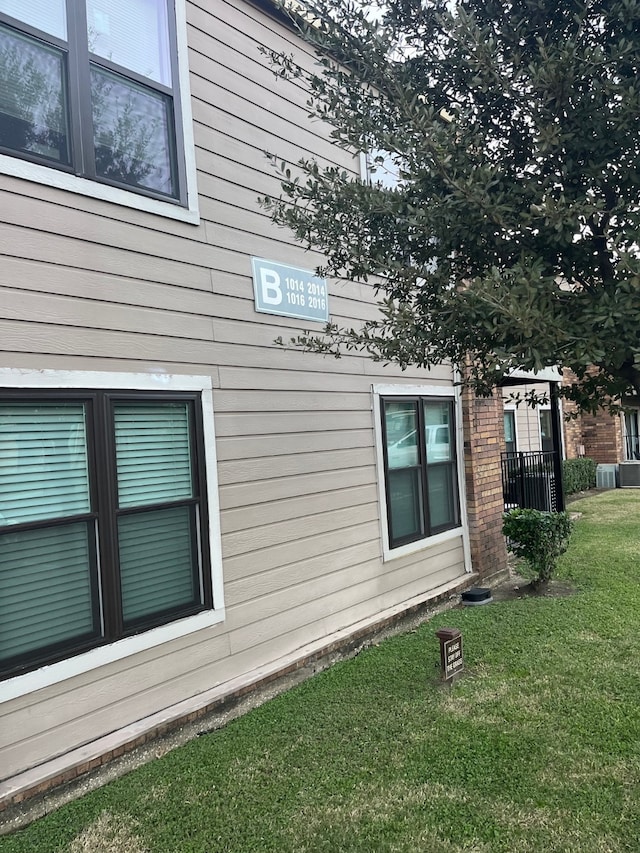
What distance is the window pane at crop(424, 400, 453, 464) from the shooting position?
23.5 feet

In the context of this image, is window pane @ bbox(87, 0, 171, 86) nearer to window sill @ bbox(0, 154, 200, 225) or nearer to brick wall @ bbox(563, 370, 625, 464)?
window sill @ bbox(0, 154, 200, 225)

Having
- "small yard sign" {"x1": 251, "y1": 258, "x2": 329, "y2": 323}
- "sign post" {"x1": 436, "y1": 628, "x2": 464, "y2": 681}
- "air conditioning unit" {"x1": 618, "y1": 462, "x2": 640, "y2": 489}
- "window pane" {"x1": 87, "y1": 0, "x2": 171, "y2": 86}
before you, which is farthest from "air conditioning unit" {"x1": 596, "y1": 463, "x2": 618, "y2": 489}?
"window pane" {"x1": 87, "y1": 0, "x2": 171, "y2": 86}

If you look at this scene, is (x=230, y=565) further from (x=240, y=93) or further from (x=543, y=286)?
(x=240, y=93)

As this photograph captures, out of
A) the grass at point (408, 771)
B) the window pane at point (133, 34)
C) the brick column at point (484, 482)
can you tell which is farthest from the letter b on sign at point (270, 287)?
the brick column at point (484, 482)

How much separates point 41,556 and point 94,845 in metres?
1.47

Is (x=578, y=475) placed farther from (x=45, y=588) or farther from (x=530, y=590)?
(x=45, y=588)

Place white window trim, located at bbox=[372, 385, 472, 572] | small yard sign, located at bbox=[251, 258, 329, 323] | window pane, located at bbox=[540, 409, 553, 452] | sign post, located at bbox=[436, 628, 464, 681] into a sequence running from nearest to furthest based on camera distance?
sign post, located at bbox=[436, 628, 464, 681], small yard sign, located at bbox=[251, 258, 329, 323], white window trim, located at bbox=[372, 385, 472, 572], window pane, located at bbox=[540, 409, 553, 452]

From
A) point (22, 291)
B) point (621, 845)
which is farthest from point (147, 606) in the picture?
point (621, 845)

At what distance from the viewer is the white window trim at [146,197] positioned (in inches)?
141

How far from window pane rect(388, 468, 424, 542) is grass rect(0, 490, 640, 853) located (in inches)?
57.5

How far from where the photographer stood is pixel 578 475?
16875 mm

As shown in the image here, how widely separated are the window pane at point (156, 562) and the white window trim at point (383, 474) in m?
2.42

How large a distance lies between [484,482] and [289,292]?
3.75 meters

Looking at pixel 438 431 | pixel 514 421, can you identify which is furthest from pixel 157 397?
pixel 514 421
